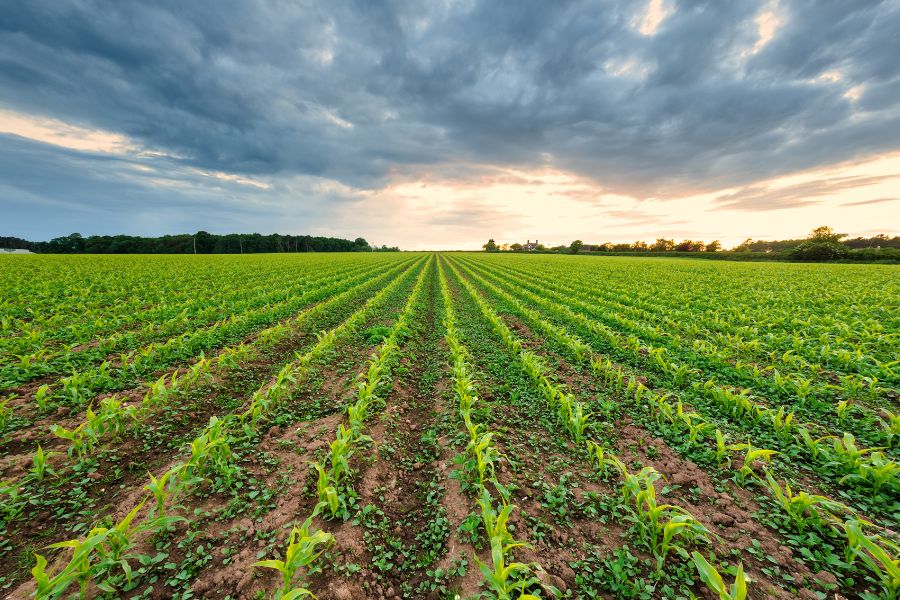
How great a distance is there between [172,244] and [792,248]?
6167 inches

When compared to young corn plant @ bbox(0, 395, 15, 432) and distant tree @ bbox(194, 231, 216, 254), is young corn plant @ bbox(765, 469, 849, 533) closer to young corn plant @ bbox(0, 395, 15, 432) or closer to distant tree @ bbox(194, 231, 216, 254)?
young corn plant @ bbox(0, 395, 15, 432)

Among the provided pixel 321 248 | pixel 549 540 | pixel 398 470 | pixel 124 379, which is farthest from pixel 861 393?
pixel 321 248

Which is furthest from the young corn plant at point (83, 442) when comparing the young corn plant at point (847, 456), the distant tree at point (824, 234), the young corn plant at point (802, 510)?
the distant tree at point (824, 234)

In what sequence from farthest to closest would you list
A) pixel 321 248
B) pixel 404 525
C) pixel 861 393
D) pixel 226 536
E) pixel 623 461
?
1. pixel 321 248
2. pixel 861 393
3. pixel 623 461
4. pixel 404 525
5. pixel 226 536

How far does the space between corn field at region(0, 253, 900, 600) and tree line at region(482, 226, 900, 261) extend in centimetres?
7244

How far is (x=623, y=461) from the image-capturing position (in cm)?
474

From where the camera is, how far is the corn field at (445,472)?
3018 mm

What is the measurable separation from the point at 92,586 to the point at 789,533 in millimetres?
6867

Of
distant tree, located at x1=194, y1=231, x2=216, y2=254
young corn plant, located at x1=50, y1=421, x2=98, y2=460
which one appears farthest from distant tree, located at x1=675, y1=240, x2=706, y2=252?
distant tree, located at x1=194, y1=231, x2=216, y2=254

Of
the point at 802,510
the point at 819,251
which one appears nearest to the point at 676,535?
the point at 802,510

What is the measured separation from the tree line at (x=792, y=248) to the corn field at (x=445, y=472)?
72444 mm

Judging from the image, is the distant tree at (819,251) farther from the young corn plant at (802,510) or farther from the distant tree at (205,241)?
the distant tree at (205,241)

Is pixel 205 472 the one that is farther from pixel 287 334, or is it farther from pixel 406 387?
pixel 287 334

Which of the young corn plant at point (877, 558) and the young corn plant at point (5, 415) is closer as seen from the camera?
the young corn plant at point (877, 558)
